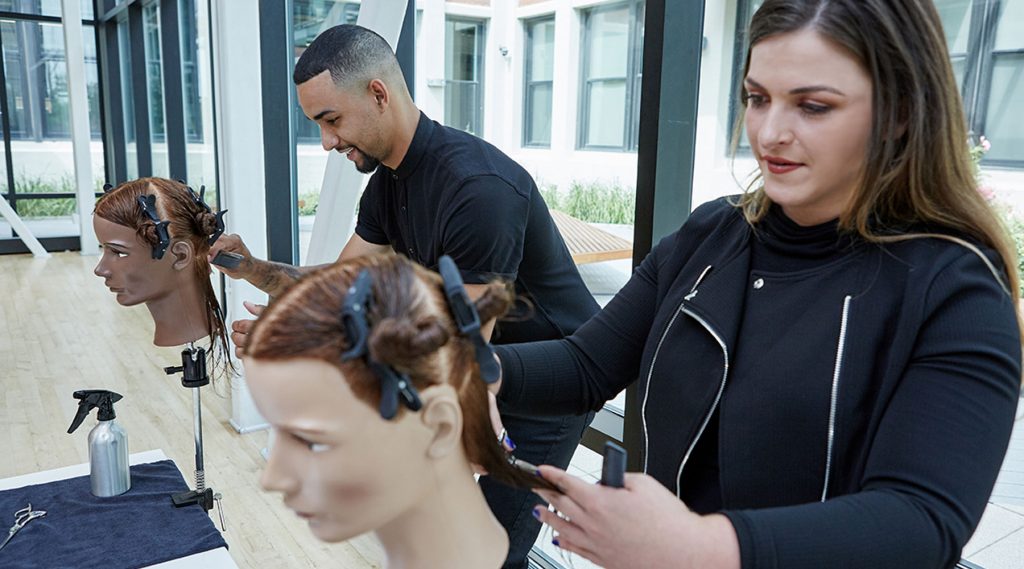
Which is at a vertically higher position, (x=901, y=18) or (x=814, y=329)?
(x=901, y=18)

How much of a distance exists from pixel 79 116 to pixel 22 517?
7704mm

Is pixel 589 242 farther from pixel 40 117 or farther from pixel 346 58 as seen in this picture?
pixel 40 117

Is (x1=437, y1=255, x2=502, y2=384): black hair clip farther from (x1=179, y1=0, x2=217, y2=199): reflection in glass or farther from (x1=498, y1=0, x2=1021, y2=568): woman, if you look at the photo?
(x1=179, y1=0, x2=217, y2=199): reflection in glass

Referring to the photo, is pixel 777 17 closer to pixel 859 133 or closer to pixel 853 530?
pixel 859 133

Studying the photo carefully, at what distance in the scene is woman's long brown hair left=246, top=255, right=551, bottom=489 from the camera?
796mm

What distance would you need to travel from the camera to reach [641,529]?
82cm

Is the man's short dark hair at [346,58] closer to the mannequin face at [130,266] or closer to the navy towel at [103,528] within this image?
the mannequin face at [130,266]

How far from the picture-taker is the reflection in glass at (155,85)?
7344 mm

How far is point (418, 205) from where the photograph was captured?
6.34 feet

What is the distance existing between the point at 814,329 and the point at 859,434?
134 mm

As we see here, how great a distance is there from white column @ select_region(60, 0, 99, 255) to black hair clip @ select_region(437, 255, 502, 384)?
27.5ft

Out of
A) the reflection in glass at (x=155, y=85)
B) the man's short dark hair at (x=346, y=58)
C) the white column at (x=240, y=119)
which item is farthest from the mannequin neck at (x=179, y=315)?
the reflection in glass at (x=155, y=85)

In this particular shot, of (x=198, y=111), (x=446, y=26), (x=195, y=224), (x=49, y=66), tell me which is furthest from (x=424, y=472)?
(x=49, y=66)

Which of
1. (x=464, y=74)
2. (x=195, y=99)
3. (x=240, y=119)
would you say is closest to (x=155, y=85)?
(x=195, y=99)
